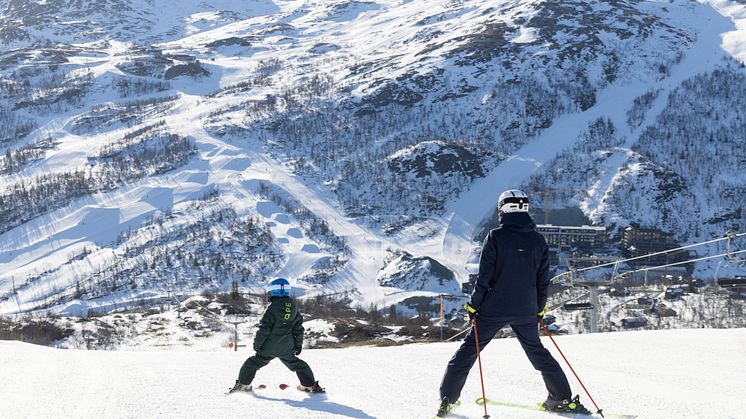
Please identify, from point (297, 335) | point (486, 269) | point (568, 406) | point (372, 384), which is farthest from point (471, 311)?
point (372, 384)

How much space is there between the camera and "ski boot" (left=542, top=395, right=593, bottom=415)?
708 cm

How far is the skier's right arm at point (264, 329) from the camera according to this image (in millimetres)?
8500

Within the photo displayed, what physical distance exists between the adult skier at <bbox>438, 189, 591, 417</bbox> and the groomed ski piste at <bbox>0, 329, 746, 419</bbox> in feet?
1.21

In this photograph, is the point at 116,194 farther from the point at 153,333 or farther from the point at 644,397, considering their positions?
the point at 644,397

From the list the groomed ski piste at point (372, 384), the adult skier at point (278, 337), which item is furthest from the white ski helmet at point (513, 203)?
the adult skier at point (278, 337)

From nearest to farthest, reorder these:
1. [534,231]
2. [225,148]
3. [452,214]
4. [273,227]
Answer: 1. [534,231]
2. [273,227]
3. [452,214]
4. [225,148]

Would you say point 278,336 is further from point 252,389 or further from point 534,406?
point 534,406

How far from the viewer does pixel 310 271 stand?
10694cm

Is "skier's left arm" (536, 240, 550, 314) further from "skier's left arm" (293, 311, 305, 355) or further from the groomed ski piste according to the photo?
"skier's left arm" (293, 311, 305, 355)

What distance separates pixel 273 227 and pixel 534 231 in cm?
11368

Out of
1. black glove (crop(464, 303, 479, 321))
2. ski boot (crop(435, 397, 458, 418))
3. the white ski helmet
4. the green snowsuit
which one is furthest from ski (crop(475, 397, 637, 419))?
the green snowsuit

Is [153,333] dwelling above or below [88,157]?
above

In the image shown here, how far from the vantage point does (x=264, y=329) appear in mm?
8508

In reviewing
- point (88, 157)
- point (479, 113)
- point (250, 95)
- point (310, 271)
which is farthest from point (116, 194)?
point (479, 113)
